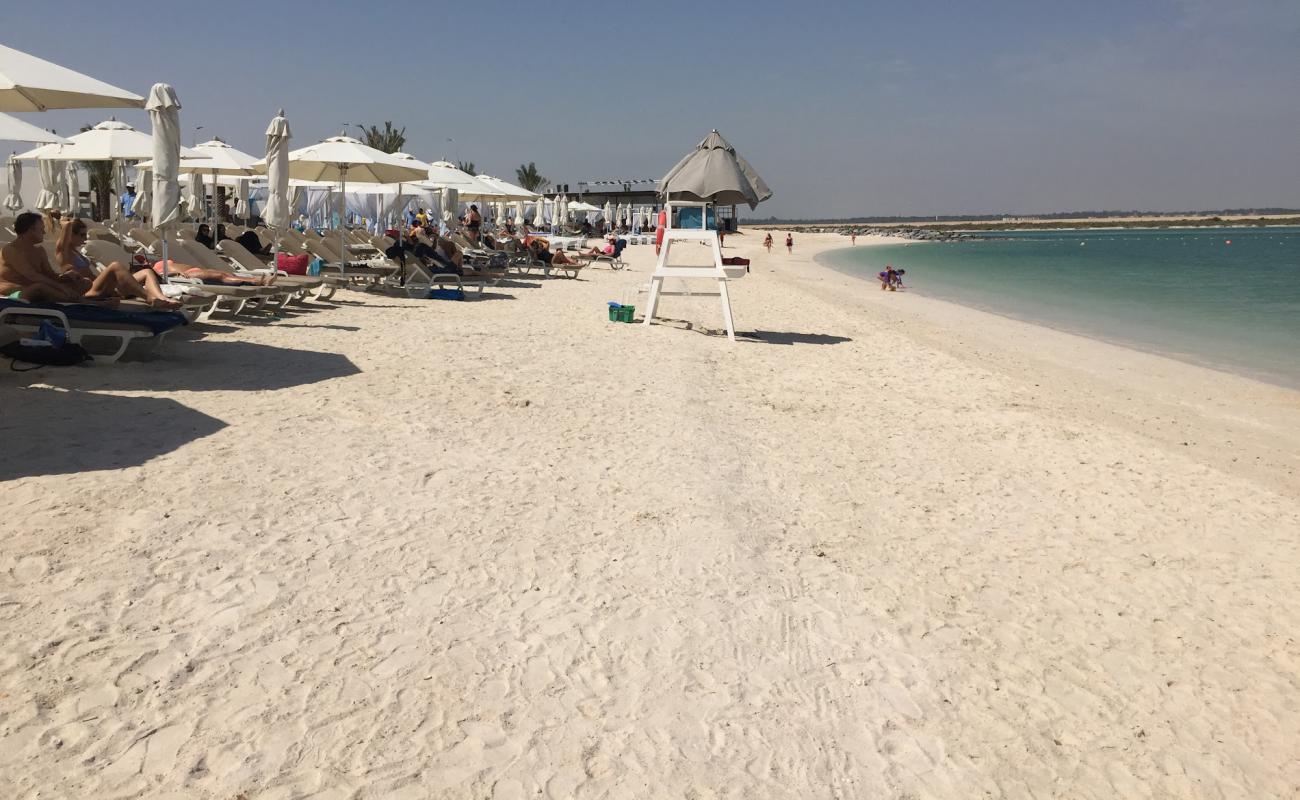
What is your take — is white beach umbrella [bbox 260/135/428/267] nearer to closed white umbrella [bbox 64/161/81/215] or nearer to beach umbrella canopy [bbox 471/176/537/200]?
beach umbrella canopy [bbox 471/176/537/200]

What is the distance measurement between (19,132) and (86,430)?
6.13m

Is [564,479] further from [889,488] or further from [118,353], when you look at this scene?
[118,353]

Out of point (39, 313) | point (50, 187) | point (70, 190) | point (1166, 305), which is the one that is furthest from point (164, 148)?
point (1166, 305)

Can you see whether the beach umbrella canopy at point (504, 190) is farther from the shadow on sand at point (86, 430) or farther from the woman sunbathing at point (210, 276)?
the shadow on sand at point (86, 430)

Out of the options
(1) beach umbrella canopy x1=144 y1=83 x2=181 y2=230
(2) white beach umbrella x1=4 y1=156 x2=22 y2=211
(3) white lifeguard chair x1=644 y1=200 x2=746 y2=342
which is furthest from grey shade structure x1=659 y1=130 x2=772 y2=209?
(2) white beach umbrella x1=4 y1=156 x2=22 y2=211

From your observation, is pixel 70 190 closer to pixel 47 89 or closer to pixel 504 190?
pixel 504 190

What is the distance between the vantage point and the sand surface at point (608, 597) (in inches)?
90.7

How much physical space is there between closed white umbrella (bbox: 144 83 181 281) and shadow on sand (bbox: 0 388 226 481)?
2724mm

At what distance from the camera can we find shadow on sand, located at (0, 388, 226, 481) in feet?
12.8

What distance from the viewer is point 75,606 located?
272 cm

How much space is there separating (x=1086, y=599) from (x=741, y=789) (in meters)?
1.93

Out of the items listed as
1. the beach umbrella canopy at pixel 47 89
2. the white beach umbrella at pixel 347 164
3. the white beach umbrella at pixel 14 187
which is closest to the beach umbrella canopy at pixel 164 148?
the beach umbrella canopy at pixel 47 89

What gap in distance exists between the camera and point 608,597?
126 inches

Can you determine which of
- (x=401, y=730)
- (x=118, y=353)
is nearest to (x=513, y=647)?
(x=401, y=730)
